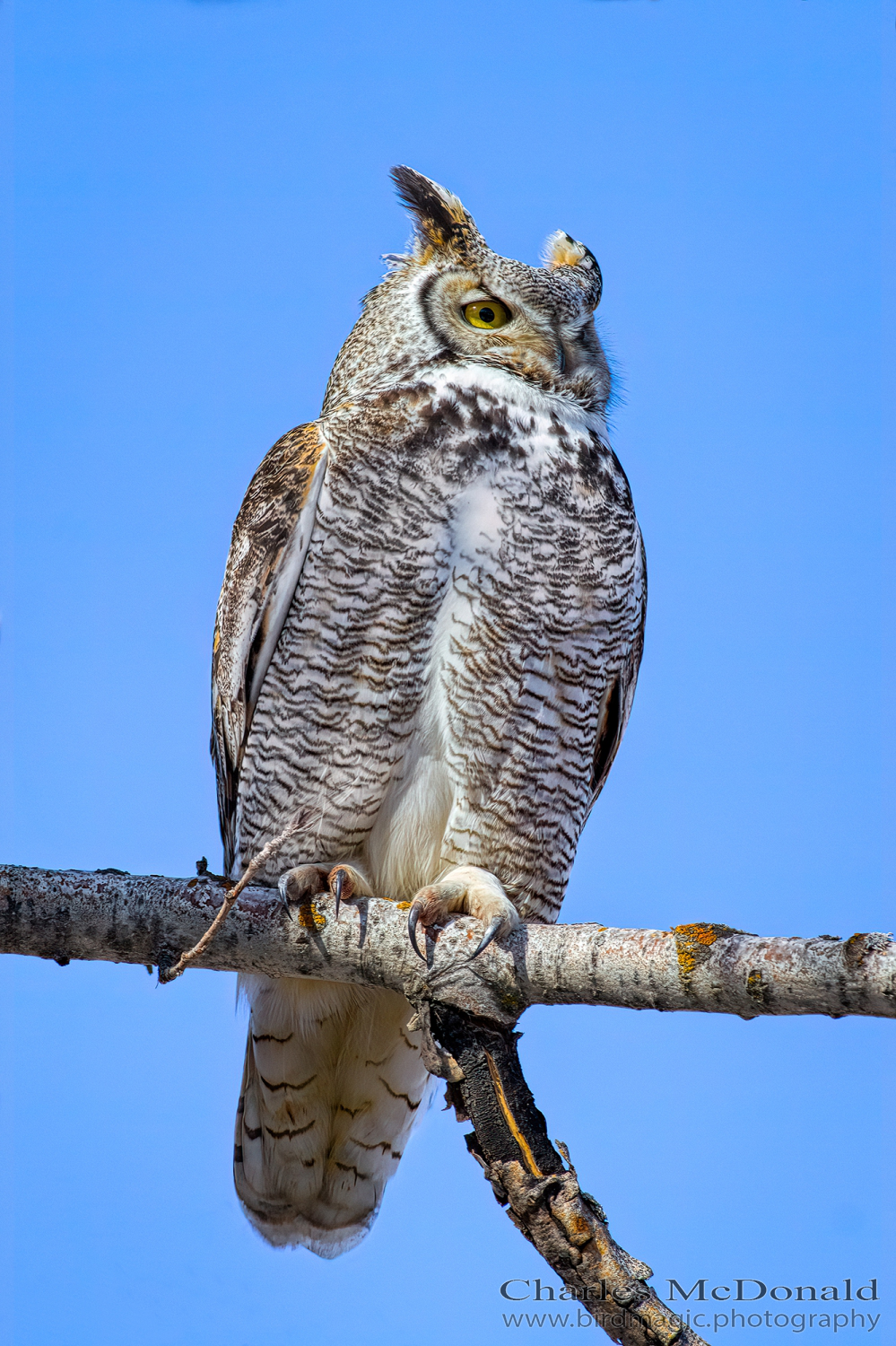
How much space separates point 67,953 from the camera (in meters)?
2.70

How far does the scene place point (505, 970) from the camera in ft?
8.36

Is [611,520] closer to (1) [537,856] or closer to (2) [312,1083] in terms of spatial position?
(1) [537,856]

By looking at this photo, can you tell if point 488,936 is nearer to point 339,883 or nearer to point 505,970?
point 505,970

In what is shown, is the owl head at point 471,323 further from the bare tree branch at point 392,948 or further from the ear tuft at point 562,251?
the bare tree branch at point 392,948

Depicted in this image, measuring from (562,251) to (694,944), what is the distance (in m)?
2.36

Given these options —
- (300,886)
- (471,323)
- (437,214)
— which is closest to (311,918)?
(300,886)

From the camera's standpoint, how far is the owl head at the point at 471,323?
3258 millimetres

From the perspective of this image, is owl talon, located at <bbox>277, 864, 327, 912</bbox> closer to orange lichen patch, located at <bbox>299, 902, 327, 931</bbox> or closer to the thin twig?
orange lichen patch, located at <bbox>299, 902, 327, 931</bbox>

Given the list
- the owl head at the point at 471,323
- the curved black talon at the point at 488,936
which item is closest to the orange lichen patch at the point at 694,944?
the curved black talon at the point at 488,936

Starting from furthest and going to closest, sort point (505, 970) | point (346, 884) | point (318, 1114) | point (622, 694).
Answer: point (622, 694) → point (318, 1114) → point (346, 884) → point (505, 970)

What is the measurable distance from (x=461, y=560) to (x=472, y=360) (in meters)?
0.62

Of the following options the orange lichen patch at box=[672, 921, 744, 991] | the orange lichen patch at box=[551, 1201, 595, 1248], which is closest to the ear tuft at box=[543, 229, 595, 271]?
the orange lichen patch at box=[672, 921, 744, 991]

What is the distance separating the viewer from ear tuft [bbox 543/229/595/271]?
368cm

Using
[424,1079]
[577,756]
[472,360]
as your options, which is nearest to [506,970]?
[577,756]
